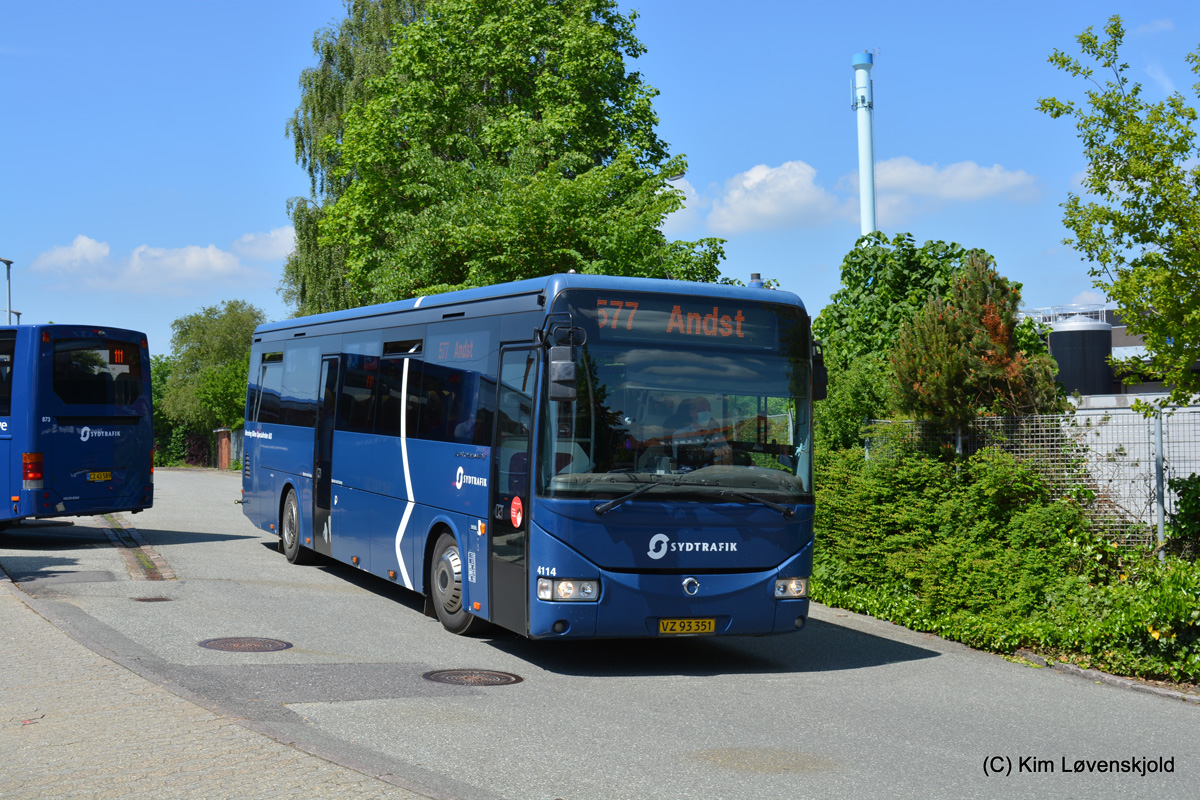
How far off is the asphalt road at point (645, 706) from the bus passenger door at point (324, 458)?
61.3 inches

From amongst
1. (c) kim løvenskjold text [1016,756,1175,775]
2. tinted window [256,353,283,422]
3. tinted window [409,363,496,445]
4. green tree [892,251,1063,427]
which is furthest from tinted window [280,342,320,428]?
(c) kim løvenskjold text [1016,756,1175,775]

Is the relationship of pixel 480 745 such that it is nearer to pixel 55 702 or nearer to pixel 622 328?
pixel 55 702

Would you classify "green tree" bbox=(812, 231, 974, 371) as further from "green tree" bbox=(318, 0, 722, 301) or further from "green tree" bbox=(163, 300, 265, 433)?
"green tree" bbox=(163, 300, 265, 433)

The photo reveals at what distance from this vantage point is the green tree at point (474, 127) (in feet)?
84.8

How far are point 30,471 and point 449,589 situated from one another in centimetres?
840

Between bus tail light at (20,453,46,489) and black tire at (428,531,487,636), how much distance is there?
7.87m

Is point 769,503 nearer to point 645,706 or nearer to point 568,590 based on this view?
point 568,590

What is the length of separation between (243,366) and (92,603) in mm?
49258

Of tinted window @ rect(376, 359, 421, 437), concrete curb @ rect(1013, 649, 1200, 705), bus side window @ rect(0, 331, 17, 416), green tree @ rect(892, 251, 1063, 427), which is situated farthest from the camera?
bus side window @ rect(0, 331, 17, 416)

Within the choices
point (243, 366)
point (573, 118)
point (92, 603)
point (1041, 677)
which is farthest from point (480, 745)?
point (243, 366)

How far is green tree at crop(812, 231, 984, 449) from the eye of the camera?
1589 cm

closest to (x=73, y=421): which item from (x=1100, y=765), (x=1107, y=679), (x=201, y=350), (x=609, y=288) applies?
(x=609, y=288)

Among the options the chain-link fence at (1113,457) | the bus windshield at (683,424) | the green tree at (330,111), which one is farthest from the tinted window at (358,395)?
the green tree at (330,111)

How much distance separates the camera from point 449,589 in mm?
10781
